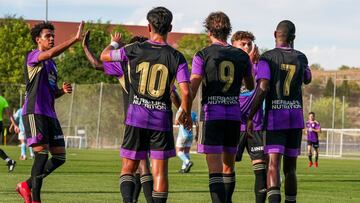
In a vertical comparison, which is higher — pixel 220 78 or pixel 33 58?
pixel 33 58

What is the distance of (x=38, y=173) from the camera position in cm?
1138

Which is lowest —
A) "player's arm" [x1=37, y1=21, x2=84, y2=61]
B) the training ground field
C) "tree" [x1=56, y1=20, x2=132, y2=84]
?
the training ground field

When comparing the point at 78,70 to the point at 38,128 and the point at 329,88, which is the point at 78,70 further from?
the point at 38,128

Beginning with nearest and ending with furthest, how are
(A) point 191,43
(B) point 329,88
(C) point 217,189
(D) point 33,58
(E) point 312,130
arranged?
(C) point 217,189 < (D) point 33,58 < (E) point 312,130 < (B) point 329,88 < (A) point 191,43

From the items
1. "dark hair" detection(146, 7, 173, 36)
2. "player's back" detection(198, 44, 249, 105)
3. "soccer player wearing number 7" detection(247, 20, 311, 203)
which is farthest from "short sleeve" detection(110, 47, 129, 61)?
"soccer player wearing number 7" detection(247, 20, 311, 203)

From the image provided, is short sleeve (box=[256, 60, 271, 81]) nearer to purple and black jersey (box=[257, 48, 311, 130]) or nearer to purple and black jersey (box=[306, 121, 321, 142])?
purple and black jersey (box=[257, 48, 311, 130])

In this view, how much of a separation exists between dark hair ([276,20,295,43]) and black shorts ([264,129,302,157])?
1156mm

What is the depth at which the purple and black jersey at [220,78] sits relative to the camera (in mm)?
10227

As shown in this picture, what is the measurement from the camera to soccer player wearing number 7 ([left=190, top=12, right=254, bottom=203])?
10227 millimetres

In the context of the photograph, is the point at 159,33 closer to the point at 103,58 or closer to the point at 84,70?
the point at 103,58

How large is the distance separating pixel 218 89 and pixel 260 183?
1.91 m

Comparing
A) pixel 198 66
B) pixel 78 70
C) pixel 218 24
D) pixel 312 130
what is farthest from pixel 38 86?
pixel 78 70

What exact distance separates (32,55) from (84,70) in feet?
197

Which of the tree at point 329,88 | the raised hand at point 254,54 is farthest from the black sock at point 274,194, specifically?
the tree at point 329,88
